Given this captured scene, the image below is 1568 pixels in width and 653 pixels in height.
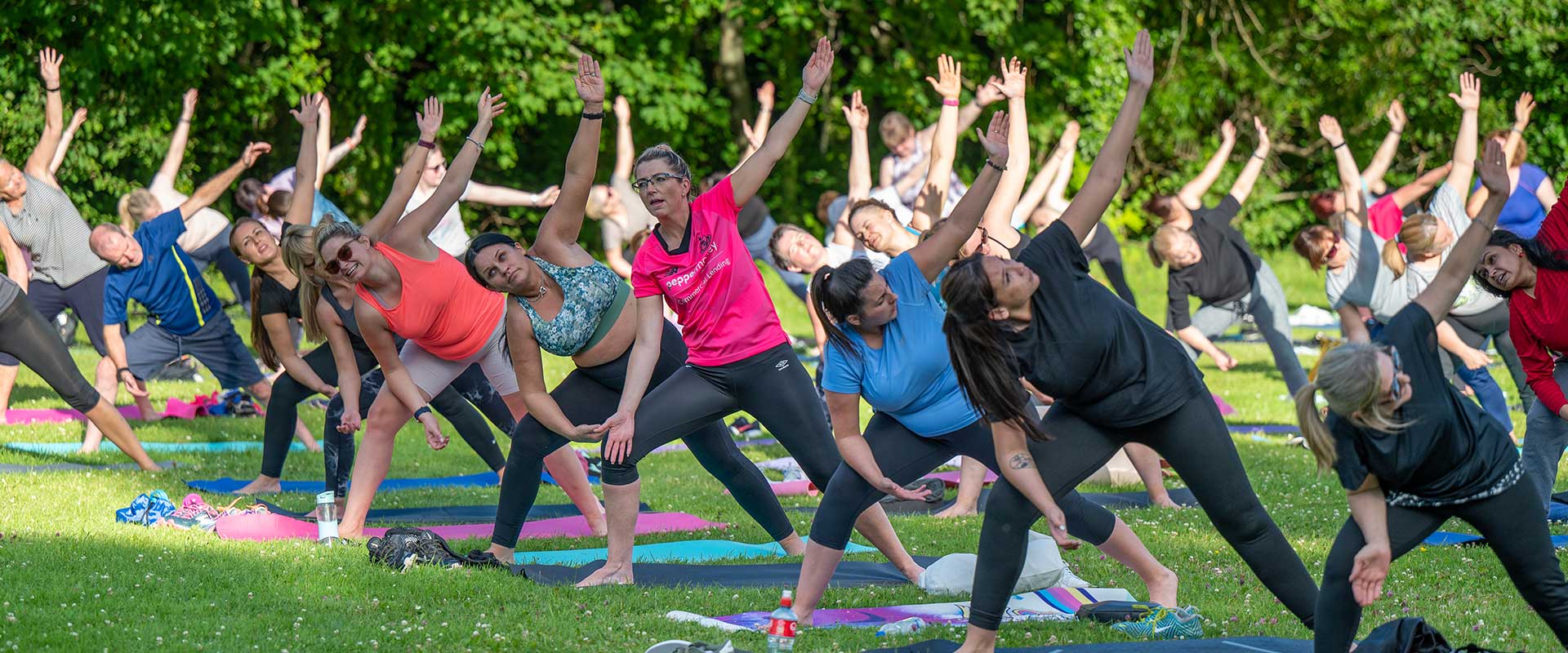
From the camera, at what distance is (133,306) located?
17094mm

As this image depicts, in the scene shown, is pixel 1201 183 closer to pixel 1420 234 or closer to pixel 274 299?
pixel 1420 234

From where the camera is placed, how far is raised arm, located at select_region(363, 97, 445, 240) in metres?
6.49

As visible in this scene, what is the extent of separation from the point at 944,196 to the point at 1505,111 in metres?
18.5

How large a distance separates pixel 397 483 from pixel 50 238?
10.9 ft

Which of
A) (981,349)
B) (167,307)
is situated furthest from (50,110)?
(981,349)

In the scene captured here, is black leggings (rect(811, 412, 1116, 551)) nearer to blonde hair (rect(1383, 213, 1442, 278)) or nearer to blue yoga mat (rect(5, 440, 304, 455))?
blonde hair (rect(1383, 213, 1442, 278))

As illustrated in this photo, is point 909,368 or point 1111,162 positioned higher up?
point 1111,162

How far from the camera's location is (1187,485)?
4547 mm

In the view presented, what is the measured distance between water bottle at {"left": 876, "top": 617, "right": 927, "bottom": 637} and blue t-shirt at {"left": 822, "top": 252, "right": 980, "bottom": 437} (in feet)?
2.13

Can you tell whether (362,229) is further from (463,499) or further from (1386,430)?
(1386,430)

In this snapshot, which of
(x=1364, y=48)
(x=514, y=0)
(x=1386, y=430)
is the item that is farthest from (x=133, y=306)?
(x=1364, y=48)

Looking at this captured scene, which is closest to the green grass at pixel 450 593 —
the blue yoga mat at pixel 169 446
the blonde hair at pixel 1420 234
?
the blue yoga mat at pixel 169 446

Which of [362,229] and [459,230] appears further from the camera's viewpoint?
[459,230]

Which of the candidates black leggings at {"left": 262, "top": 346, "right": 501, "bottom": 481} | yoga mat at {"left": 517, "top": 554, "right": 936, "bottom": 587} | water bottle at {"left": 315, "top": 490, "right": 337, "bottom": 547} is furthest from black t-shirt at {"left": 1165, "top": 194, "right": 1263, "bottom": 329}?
water bottle at {"left": 315, "top": 490, "right": 337, "bottom": 547}
